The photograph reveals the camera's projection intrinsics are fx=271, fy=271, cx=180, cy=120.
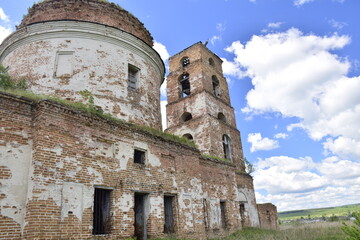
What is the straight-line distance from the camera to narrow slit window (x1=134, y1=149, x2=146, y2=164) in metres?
8.62

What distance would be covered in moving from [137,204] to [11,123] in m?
4.24

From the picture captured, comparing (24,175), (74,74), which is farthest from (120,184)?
(74,74)

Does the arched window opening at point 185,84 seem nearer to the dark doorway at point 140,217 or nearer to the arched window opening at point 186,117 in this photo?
the arched window opening at point 186,117

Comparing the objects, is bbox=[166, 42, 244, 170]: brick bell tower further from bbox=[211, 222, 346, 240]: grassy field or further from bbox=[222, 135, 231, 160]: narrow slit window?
bbox=[211, 222, 346, 240]: grassy field

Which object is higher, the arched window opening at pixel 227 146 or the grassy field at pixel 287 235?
the arched window opening at pixel 227 146

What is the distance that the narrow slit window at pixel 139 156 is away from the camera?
862 centimetres

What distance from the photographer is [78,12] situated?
393 inches

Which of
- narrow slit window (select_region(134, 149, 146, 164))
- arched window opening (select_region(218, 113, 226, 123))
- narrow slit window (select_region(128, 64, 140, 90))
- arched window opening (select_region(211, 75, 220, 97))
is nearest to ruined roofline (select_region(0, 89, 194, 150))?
narrow slit window (select_region(134, 149, 146, 164))

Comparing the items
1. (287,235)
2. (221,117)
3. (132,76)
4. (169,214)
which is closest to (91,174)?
(169,214)

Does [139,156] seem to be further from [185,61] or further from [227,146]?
[185,61]

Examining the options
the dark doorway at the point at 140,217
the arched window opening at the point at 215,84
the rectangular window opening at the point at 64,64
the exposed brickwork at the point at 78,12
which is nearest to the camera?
the dark doorway at the point at 140,217

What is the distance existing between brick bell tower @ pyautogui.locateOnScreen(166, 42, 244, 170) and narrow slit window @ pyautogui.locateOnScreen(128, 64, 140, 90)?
7603 millimetres

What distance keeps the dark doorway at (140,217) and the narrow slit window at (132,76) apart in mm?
4134

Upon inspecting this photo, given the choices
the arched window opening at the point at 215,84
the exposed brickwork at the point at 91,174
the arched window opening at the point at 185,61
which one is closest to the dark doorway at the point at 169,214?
the exposed brickwork at the point at 91,174
